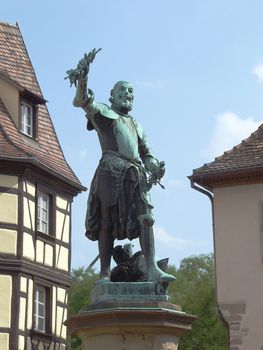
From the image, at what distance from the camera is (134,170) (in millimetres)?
9867

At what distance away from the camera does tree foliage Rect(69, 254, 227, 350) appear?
35719 mm

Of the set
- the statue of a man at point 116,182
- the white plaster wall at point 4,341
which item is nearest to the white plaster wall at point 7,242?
the white plaster wall at point 4,341

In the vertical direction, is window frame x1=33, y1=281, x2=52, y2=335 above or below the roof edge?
below

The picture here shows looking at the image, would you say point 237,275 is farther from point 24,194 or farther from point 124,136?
point 124,136

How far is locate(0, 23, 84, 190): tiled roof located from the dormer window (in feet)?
0.93

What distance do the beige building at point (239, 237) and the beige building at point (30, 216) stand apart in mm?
3823

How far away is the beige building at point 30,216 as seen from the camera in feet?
76.5

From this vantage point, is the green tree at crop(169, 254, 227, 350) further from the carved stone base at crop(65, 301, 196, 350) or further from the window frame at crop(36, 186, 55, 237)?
the carved stone base at crop(65, 301, 196, 350)

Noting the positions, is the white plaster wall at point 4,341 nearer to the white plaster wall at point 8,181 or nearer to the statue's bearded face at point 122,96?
the white plaster wall at point 8,181

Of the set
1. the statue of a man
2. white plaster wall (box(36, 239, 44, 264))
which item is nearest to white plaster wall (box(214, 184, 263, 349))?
white plaster wall (box(36, 239, 44, 264))

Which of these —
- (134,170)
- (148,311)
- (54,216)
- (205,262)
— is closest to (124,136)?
(134,170)

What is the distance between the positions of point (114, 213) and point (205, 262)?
34135 mm

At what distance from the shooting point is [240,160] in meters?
23.6

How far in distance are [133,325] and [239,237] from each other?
47.0 ft
